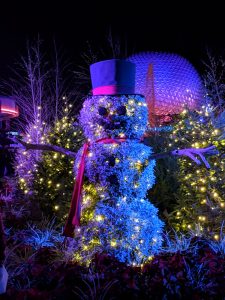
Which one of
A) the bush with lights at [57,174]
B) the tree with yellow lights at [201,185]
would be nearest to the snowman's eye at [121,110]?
the tree with yellow lights at [201,185]

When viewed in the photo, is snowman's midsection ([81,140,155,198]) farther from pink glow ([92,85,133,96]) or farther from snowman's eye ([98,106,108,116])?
pink glow ([92,85,133,96])

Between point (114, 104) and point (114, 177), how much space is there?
0.89 metres

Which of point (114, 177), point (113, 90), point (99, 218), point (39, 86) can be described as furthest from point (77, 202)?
point (39, 86)

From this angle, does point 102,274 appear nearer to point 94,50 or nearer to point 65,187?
point 65,187

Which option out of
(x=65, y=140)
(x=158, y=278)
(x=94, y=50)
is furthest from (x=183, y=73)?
(x=158, y=278)

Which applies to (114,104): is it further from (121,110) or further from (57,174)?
(57,174)

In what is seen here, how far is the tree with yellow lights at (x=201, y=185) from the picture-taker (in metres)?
6.01

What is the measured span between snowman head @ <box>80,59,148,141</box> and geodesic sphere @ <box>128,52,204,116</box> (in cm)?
904

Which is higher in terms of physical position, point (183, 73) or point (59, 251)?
point (183, 73)

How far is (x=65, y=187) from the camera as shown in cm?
775

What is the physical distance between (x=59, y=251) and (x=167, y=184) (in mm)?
3508

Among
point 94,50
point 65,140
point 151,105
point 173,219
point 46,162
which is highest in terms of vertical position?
point 94,50

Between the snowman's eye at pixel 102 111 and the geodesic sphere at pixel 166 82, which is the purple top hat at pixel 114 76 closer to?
the snowman's eye at pixel 102 111

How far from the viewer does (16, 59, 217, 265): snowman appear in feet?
14.0
